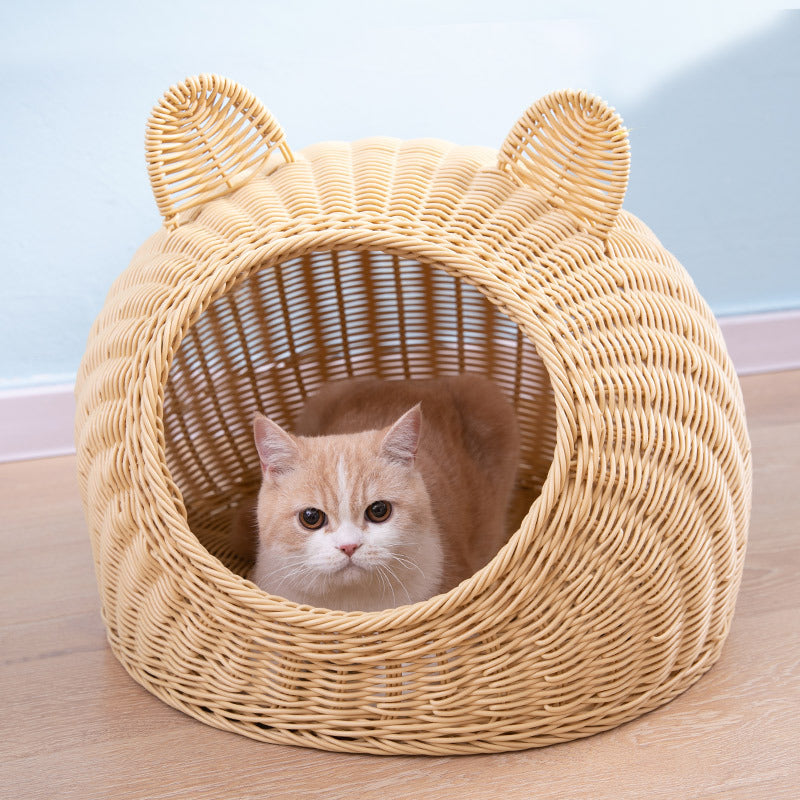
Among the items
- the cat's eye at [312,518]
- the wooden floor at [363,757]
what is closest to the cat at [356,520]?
the cat's eye at [312,518]

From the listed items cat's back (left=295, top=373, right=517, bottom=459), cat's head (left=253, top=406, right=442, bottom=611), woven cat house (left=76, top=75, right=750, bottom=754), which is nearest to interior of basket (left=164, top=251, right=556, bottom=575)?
cat's back (left=295, top=373, right=517, bottom=459)

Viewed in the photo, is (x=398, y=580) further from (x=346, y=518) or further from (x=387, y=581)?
(x=346, y=518)

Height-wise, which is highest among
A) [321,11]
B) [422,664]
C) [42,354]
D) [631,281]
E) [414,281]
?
[321,11]

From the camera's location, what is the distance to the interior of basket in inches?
75.4

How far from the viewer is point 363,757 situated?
1.31 metres

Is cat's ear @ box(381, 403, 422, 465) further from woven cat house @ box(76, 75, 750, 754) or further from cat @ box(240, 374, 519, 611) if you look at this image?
woven cat house @ box(76, 75, 750, 754)

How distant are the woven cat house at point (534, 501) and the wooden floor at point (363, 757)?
4cm

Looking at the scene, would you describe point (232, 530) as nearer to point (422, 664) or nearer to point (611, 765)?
point (422, 664)

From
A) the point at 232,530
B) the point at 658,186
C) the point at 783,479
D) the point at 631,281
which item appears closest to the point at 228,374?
the point at 232,530

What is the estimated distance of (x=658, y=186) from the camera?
277cm

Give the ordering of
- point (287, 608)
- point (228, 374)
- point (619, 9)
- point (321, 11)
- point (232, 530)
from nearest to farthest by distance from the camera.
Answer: point (287, 608) < point (232, 530) < point (228, 374) < point (321, 11) < point (619, 9)

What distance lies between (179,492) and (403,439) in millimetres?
341

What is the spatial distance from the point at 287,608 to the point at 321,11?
1.78 meters

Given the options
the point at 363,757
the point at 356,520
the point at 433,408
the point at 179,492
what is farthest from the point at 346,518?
the point at 433,408
